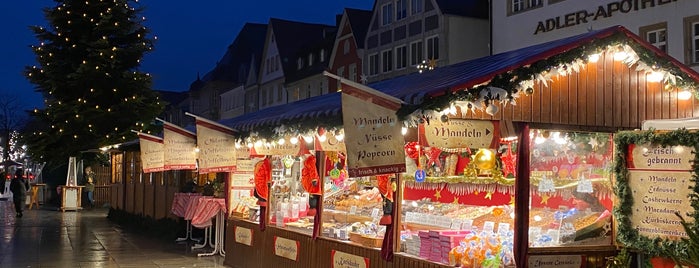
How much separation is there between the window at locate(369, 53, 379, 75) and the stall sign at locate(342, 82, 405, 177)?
32.2 meters

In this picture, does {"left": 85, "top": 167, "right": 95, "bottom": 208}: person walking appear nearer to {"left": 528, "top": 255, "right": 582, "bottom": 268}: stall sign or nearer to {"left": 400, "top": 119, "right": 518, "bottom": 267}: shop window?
{"left": 400, "top": 119, "right": 518, "bottom": 267}: shop window

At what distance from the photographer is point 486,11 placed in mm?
34531

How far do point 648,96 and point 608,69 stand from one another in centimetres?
61

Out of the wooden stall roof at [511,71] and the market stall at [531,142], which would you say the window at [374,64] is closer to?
the market stall at [531,142]

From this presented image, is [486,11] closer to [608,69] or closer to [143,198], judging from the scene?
[143,198]

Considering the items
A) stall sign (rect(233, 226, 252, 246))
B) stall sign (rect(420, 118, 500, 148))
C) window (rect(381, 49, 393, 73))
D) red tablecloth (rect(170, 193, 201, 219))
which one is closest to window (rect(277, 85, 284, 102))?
window (rect(381, 49, 393, 73))

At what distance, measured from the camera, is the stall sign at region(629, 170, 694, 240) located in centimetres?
664

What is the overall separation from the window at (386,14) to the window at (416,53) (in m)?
2.78

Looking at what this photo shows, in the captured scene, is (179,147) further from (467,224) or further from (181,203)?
(467,224)

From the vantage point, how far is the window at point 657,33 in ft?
74.7

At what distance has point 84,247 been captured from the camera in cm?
1570

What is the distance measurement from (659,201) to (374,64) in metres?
32.7

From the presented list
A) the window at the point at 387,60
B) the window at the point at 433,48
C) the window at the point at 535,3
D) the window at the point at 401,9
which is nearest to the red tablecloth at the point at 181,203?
the window at the point at 535,3

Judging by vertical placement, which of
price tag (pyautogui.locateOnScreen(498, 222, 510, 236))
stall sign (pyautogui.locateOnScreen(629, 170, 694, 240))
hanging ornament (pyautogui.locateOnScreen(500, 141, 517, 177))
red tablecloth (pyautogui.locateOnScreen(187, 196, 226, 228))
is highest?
hanging ornament (pyautogui.locateOnScreen(500, 141, 517, 177))
